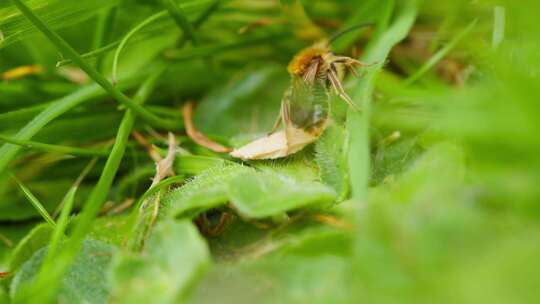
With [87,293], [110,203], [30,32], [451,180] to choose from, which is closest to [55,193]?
[110,203]

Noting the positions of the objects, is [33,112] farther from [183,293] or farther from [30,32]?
[183,293]

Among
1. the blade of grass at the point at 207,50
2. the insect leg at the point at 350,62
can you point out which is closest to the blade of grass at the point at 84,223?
the blade of grass at the point at 207,50

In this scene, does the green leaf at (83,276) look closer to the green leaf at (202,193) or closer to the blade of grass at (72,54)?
the green leaf at (202,193)

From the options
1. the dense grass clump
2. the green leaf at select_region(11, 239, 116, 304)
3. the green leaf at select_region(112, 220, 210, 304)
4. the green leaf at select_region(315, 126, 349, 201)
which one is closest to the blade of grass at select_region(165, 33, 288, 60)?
the dense grass clump

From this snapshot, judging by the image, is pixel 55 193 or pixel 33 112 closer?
pixel 33 112

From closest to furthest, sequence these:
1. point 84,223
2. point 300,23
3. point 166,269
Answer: point 166,269 < point 84,223 < point 300,23

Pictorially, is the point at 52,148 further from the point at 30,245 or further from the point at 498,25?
the point at 498,25

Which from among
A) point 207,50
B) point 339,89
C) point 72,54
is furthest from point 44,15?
point 339,89

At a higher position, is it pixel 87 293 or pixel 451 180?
pixel 87 293

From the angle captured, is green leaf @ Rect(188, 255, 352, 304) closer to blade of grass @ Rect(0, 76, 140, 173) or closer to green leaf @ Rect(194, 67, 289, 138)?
blade of grass @ Rect(0, 76, 140, 173)
